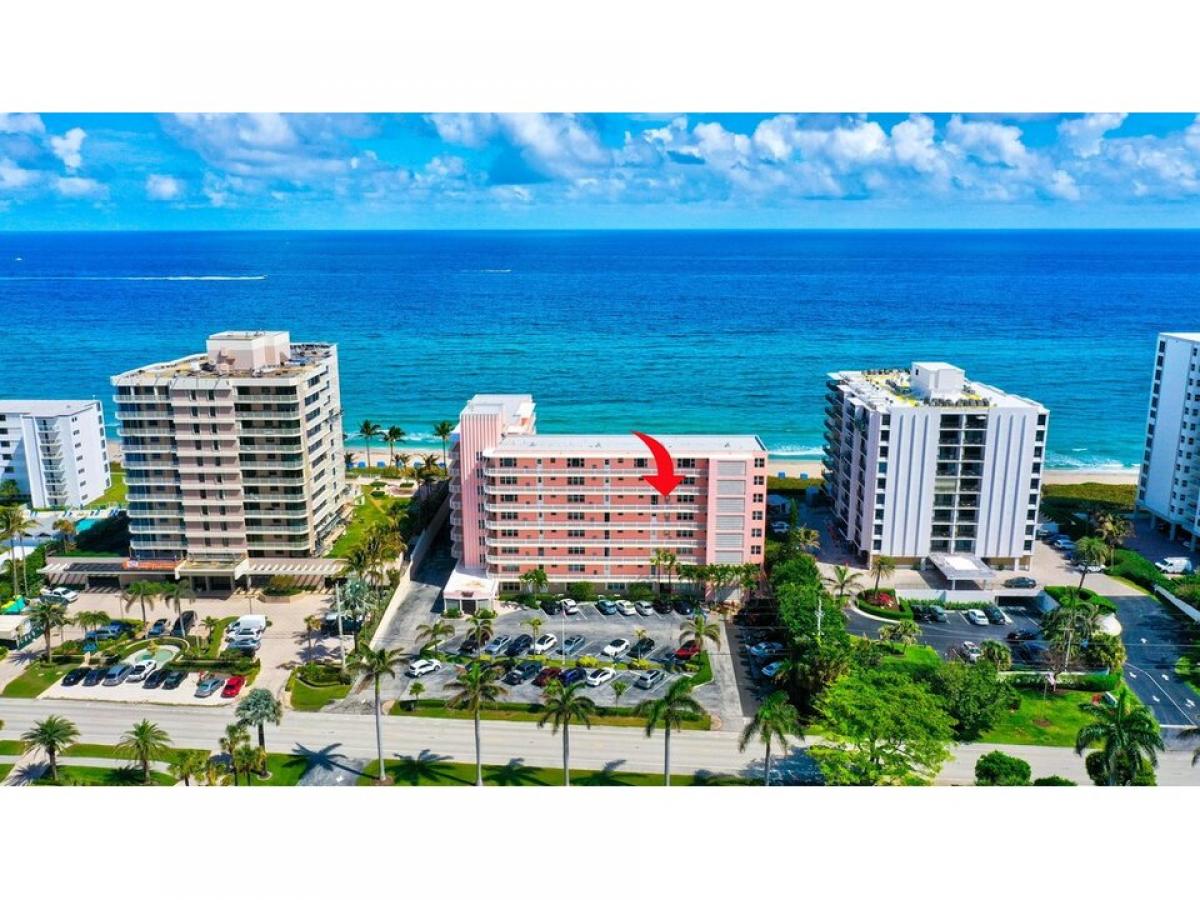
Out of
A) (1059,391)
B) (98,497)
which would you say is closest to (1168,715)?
(98,497)

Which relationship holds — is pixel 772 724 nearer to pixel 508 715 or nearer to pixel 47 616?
pixel 508 715

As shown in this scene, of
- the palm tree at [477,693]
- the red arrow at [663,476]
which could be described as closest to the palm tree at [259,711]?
the palm tree at [477,693]

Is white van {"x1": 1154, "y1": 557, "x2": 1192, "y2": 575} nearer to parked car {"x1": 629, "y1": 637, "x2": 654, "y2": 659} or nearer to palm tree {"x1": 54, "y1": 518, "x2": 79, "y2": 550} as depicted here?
parked car {"x1": 629, "y1": 637, "x2": 654, "y2": 659}

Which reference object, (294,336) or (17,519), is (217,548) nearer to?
(17,519)

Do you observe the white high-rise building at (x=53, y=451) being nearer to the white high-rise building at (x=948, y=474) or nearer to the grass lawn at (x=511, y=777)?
the grass lawn at (x=511, y=777)

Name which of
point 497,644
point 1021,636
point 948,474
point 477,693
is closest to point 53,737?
point 477,693
